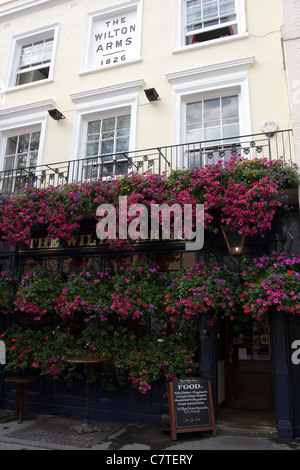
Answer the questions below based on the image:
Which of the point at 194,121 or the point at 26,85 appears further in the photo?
the point at 26,85

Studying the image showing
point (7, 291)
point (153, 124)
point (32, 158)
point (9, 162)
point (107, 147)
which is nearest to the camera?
point (7, 291)

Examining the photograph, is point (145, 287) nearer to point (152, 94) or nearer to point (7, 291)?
point (7, 291)

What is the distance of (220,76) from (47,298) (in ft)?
19.6

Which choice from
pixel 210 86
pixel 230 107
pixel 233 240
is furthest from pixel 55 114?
pixel 233 240

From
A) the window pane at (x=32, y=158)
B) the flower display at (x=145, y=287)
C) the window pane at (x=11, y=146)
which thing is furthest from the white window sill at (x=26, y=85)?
the flower display at (x=145, y=287)

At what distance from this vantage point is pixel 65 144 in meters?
8.84

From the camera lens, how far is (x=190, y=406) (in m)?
5.70

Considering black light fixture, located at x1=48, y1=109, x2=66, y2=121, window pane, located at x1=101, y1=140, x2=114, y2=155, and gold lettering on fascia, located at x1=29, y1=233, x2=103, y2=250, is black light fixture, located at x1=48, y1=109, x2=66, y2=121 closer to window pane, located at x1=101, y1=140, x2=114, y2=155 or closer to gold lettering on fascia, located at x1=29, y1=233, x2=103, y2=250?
window pane, located at x1=101, y1=140, x2=114, y2=155

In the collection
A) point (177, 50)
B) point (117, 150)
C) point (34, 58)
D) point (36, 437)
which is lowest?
point (36, 437)

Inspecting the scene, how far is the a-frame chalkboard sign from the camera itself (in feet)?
18.3

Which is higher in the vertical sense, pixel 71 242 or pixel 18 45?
pixel 18 45

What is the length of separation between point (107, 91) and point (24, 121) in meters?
2.50

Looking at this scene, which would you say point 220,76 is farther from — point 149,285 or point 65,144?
point 149,285

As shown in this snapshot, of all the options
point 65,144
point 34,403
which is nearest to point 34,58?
point 65,144
